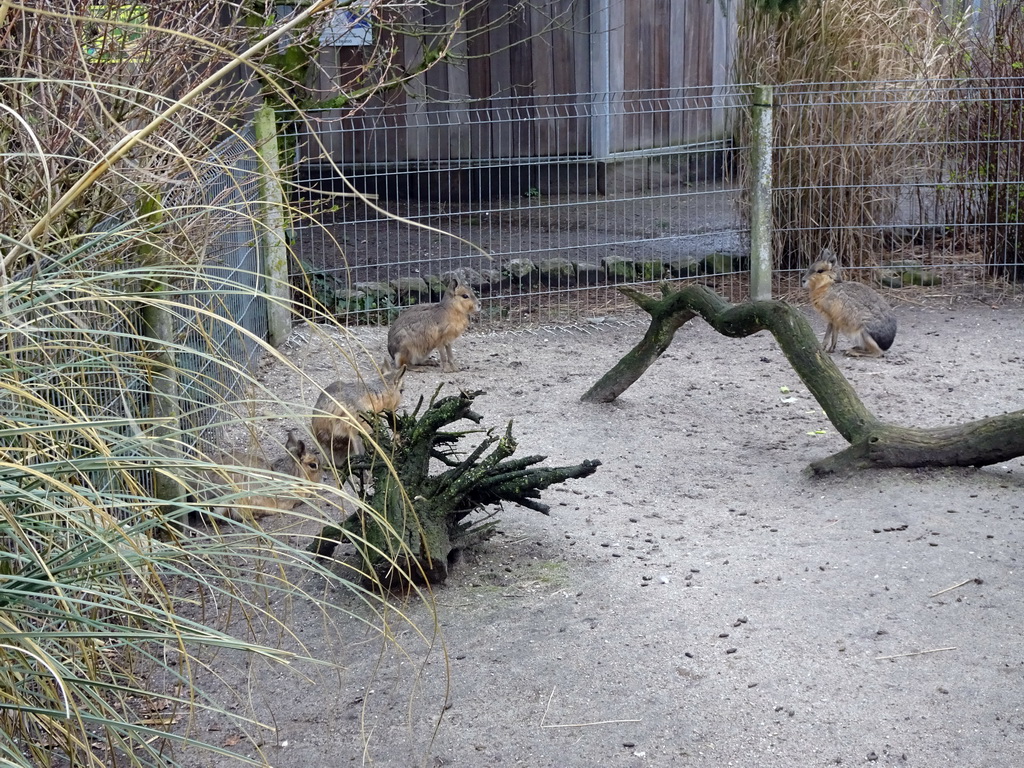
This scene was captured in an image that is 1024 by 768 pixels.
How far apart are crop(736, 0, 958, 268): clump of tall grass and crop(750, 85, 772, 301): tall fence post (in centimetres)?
23

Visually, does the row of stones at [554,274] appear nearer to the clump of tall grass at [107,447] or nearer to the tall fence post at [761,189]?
the tall fence post at [761,189]

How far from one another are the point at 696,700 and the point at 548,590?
3.08 feet

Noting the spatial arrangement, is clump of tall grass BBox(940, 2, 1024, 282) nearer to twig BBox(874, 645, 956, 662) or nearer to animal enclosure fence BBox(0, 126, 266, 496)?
animal enclosure fence BBox(0, 126, 266, 496)

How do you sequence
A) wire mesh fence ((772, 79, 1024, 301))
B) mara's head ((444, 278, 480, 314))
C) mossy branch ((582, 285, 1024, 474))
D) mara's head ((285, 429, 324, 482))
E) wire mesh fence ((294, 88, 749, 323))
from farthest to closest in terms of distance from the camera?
wire mesh fence ((772, 79, 1024, 301)) < wire mesh fence ((294, 88, 749, 323)) < mara's head ((444, 278, 480, 314)) < mara's head ((285, 429, 324, 482)) < mossy branch ((582, 285, 1024, 474))

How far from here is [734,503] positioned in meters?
5.34

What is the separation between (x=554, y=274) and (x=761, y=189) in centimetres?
195

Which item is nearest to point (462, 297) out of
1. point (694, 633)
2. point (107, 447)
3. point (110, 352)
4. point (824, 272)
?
point (824, 272)

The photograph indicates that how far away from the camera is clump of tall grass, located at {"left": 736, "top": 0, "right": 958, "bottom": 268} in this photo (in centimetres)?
930

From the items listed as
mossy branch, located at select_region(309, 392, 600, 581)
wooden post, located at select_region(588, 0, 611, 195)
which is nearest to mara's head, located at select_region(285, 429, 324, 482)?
mossy branch, located at select_region(309, 392, 600, 581)

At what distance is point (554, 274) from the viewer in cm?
1004


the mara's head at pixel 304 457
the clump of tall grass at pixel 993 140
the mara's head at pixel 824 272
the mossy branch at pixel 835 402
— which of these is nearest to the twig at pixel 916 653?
the mossy branch at pixel 835 402

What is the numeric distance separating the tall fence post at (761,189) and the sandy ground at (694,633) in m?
2.88

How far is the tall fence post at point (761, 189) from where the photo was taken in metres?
8.97

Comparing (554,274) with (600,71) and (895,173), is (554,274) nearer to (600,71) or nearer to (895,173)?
(895,173)
